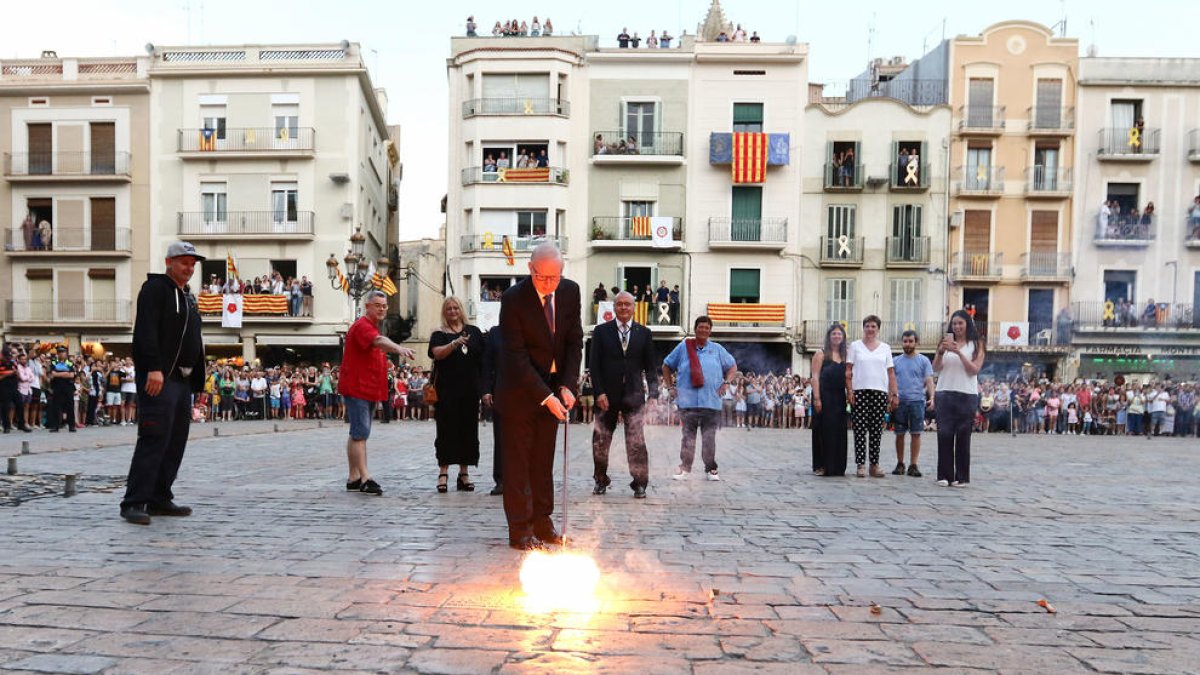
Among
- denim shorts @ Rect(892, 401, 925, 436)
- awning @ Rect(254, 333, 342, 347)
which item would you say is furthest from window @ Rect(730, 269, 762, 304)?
denim shorts @ Rect(892, 401, 925, 436)

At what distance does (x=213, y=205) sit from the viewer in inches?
1409

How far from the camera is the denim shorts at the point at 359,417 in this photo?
7.70m

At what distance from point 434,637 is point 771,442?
14880mm

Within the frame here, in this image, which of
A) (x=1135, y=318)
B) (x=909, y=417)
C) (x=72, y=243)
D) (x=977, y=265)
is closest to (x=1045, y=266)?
(x=977, y=265)

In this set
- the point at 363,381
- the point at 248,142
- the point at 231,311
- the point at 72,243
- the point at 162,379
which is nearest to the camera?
the point at 162,379

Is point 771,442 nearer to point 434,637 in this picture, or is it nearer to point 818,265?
point 434,637

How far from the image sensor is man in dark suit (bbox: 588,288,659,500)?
8.04 metres

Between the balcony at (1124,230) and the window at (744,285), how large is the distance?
13.3m

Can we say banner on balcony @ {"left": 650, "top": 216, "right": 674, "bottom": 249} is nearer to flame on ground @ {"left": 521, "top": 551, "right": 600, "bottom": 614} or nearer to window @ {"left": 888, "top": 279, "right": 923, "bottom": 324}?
window @ {"left": 888, "top": 279, "right": 923, "bottom": 324}

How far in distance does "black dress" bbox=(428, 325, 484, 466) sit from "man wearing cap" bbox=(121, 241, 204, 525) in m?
2.12

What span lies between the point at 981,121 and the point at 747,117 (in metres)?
9.09

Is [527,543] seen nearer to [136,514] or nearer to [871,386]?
[136,514]

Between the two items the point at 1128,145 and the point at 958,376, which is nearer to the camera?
the point at 958,376

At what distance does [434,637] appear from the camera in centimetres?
341
